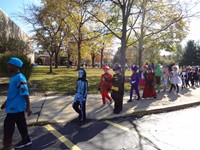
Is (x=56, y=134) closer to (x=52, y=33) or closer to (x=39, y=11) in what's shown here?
(x=39, y=11)

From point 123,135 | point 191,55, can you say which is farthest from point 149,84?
point 191,55

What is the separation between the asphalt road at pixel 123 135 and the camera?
4828mm

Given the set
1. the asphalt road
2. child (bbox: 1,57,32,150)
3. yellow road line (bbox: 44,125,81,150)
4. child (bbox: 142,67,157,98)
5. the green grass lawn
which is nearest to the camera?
child (bbox: 1,57,32,150)

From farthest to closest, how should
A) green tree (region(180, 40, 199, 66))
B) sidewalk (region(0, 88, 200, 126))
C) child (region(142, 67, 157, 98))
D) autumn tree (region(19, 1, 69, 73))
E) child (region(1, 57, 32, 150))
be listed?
green tree (region(180, 40, 199, 66)) → autumn tree (region(19, 1, 69, 73)) → child (region(142, 67, 157, 98)) → sidewalk (region(0, 88, 200, 126)) → child (region(1, 57, 32, 150))

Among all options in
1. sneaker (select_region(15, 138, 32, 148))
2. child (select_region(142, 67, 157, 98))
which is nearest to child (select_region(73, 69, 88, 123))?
sneaker (select_region(15, 138, 32, 148))

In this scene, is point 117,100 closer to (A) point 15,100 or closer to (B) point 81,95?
(B) point 81,95

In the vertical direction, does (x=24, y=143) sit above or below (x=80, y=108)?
below

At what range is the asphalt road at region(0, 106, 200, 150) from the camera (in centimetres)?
483

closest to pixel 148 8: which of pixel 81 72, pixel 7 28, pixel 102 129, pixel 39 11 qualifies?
pixel 81 72

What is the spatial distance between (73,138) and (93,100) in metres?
4.45

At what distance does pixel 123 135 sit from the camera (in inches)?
217

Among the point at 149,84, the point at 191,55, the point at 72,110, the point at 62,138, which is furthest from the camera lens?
the point at 191,55

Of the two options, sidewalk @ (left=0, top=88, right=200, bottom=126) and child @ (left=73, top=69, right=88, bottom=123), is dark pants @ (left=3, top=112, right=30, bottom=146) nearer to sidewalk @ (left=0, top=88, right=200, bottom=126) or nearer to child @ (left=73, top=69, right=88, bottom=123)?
sidewalk @ (left=0, top=88, right=200, bottom=126)

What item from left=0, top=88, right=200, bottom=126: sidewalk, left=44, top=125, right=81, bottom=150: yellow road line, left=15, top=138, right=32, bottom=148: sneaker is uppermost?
left=0, top=88, right=200, bottom=126: sidewalk
